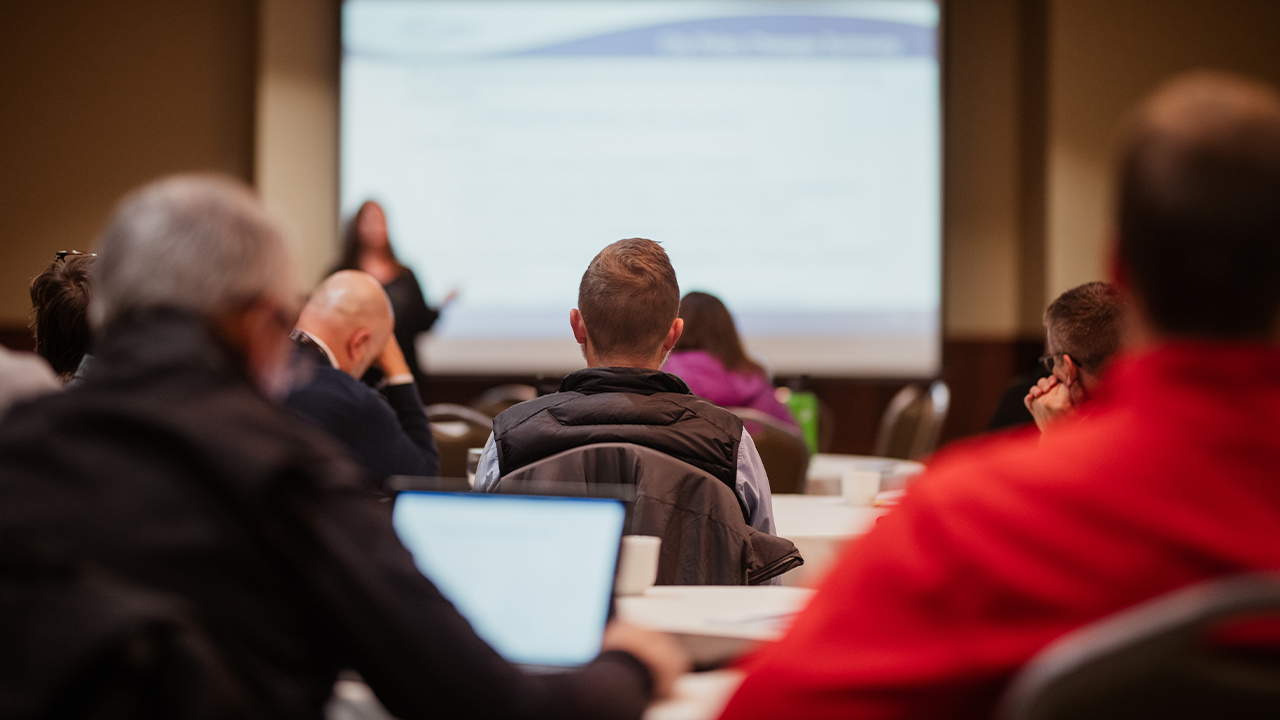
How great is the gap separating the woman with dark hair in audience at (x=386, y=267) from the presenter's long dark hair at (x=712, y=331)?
1.82 m

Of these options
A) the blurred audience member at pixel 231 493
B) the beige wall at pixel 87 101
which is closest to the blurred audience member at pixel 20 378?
the blurred audience member at pixel 231 493

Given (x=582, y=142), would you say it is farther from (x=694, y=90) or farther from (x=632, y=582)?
(x=632, y=582)

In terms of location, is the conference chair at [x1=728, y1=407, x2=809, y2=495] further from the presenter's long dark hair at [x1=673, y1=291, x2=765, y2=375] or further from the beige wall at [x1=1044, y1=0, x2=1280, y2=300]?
the beige wall at [x1=1044, y1=0, x2=1280, y2=300]

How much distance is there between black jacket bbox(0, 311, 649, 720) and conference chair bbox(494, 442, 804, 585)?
0.95 metres

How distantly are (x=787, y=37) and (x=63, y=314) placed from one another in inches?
181

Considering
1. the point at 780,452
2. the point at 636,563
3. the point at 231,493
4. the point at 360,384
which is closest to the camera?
the point at 231,493

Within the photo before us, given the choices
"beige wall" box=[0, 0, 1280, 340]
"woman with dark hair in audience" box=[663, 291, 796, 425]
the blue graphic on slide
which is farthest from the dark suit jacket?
Answer: the blue graphic on slide

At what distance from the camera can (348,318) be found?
2.69 meters

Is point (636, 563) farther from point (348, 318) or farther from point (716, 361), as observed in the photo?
point (716, 361)

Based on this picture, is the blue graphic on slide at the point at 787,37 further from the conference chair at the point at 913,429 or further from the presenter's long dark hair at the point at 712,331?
the presenter's long dark hair at the point at 712,331

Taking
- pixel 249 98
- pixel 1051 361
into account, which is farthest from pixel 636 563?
pixel 249 98

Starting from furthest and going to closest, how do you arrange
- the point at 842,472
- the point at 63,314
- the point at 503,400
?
the point at 503,400 < the point at 842,472 < the point at 63,314

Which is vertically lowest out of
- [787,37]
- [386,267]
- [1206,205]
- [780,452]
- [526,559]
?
[780,452]

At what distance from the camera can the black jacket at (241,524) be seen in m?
0.82
